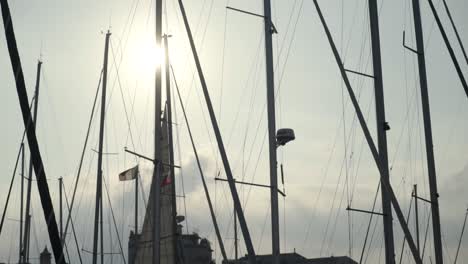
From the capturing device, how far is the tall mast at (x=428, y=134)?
25.8 metres

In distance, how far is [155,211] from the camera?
27375mm

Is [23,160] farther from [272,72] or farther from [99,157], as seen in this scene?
[272,72]

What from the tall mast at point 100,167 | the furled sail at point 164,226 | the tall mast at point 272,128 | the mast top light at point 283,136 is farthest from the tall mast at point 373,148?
the tall mast at point 100,167

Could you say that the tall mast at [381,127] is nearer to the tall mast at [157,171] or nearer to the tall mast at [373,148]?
the tall mast at [373,148]

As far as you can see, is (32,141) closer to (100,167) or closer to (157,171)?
(157,171)

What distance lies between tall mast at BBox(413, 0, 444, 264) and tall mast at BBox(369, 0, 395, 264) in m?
2.17

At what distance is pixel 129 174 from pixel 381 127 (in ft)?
62.4

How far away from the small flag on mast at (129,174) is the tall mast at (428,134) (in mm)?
18030

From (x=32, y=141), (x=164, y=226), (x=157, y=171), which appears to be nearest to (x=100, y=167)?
(x=164, y=226)

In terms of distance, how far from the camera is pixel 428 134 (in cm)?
2819

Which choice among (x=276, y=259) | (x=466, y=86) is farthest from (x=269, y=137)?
(x=466, y=86)

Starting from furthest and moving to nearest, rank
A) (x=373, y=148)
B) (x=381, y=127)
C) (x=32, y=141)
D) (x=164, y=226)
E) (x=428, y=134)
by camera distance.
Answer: (x=164, y=226) → (x=428, y=134) → (x=381, y=127) → (x=373, y=148) → (x=32, y=141)

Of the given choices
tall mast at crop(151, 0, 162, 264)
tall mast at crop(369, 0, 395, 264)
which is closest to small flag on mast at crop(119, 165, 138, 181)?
tall mast at crop(151, 0, 162, 264)

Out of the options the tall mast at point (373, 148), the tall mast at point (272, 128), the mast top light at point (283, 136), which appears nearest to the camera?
the tall mast at point (373, 148)
